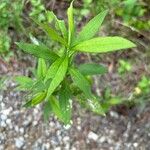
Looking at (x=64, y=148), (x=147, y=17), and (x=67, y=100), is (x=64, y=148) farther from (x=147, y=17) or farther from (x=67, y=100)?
(x=147, y=17)

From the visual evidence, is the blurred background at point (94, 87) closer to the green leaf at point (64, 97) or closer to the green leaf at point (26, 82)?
the green leaf at point (26, 82)

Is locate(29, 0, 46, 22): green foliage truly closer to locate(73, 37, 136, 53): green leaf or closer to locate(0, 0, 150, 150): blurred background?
locate(0, 0, 150, 150): blurred background

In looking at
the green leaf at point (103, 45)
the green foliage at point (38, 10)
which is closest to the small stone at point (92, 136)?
the green foliage at point (38, 10)

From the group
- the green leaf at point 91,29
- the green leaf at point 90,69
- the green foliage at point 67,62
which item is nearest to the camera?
the green foliage at point 67,62

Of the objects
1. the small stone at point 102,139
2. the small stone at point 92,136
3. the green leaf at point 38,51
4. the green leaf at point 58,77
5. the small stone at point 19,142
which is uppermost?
the green leaf at point 38,51

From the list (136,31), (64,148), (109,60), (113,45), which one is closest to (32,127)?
(64,148)

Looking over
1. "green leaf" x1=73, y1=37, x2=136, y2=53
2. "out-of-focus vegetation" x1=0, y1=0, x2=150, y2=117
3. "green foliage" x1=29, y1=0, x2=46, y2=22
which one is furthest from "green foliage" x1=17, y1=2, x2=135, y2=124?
"green foliage" x1=29, y1=0, x2=46, y2=22
